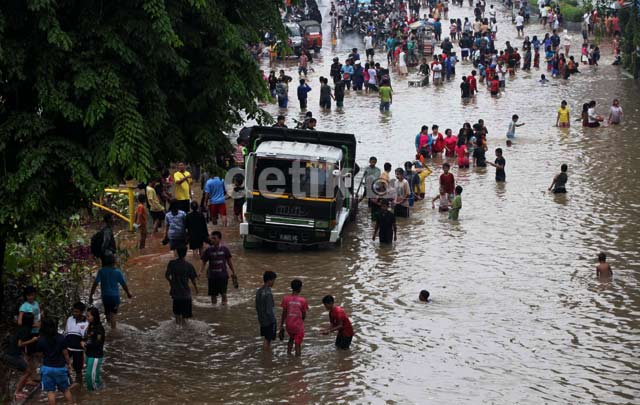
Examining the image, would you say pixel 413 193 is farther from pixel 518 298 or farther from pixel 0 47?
pixel 0 47

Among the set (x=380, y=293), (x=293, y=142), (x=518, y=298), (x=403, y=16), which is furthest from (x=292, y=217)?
(x=403, y=16)

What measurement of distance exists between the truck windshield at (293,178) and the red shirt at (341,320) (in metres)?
6.16

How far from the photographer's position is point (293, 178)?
21.4 m

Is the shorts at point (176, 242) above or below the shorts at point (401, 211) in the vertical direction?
below

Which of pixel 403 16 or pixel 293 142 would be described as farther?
Result: pixel 403 16

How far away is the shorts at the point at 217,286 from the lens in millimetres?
17719

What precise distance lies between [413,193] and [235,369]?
38.0 ft

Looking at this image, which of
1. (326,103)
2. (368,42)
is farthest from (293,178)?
(368,42)

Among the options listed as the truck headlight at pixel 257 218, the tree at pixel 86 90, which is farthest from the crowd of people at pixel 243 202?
the tree at pixel 86 90

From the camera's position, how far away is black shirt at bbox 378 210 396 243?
2188cm

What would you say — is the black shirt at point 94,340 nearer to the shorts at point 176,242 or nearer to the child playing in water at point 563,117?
the shorts at point 176,242

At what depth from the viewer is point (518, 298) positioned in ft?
59.9

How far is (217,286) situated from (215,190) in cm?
586

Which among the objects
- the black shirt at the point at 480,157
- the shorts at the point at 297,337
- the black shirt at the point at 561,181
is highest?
the black shirt at the point at 480,157
